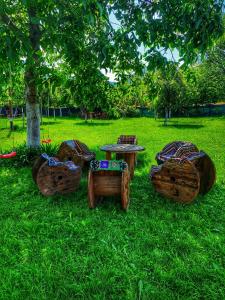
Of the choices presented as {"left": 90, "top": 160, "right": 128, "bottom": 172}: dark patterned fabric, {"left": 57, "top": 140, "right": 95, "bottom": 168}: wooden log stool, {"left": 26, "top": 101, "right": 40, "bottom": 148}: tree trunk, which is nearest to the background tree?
{"left": 90, "top": 160, "right": 128, "bottom": 172}: dark patterned fabric

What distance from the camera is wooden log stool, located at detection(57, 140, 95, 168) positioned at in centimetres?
698

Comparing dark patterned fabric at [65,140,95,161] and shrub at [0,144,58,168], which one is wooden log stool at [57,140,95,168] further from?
shrub at [0,144,58,168]

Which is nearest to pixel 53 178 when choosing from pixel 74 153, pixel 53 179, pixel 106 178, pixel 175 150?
pixel 53 179

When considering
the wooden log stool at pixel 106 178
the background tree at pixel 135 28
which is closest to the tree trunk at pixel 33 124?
the background tree at pixel 135 28

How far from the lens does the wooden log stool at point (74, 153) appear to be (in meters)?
6.98

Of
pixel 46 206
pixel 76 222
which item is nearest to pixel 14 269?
pixel 76 222

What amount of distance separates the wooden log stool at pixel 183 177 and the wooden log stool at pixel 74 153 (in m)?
2.29

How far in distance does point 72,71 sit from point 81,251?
4695 millimetres

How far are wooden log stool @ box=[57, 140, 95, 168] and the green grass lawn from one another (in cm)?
143

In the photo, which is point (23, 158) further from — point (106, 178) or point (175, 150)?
point (175, 150)

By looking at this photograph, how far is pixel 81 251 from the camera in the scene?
11.5 ft

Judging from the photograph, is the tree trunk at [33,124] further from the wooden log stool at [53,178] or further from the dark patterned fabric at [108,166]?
the dark patterned fabric at [108,166]

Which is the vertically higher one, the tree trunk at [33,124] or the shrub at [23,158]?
the tree trunk at [33,124]

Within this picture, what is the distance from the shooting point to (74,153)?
700 centimetres
